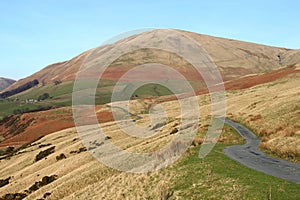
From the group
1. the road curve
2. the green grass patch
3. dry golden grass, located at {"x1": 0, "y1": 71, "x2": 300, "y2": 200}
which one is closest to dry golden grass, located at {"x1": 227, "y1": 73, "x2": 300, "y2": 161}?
dry golden grass, located at {"x1": 0, "y1": 71, "x2": 300, "y2": 200}

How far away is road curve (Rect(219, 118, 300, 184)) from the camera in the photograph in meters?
27.7

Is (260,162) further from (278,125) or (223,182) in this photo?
(278,125)

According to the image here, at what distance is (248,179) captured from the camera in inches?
1027

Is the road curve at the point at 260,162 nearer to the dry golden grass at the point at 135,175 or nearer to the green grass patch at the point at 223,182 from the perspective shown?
the green grass patch at the point at 223,182

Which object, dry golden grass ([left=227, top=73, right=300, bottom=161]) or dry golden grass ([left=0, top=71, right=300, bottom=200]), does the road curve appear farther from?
dry golden grass ([left=0, top=71, right=300, bottom=200])

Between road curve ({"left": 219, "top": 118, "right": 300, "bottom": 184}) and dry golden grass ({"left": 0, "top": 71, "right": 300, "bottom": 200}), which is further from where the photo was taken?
dry golden grass ({"left": 0, "top": 71, "right": 300, "bottom": 200})

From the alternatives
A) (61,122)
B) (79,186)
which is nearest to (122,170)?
(79,186)

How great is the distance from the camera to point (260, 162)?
32812mm

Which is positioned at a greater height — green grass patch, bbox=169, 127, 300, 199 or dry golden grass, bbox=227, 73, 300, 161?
dry golden grass, bbox=227, 73, 300, 161

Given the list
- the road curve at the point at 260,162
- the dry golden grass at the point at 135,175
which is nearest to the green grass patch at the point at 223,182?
the dry golden grass at the point at 135,175

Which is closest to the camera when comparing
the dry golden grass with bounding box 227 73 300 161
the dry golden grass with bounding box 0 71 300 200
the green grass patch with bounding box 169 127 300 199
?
the green grass patch with bounding box 169 127 300 199

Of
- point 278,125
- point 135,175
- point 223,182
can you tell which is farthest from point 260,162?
point 278,125

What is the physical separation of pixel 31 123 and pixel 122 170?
445 feet

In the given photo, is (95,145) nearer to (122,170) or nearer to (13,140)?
Answer: (122,170)
